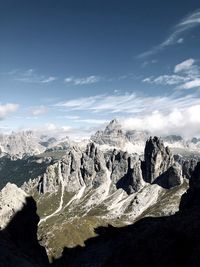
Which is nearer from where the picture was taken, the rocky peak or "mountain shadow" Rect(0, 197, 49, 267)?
"mountain shadow" Rect(0, 197, 49, 267)

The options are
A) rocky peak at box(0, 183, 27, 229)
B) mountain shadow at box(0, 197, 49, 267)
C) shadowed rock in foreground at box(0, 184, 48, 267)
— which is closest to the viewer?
mountain shadow at box(0, 197, 49, 267)

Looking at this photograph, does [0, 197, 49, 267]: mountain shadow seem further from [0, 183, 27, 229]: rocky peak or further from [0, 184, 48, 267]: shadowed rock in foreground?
[0, 183, 27, 229]: rocky peak

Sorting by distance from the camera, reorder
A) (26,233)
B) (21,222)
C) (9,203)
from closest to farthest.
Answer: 1. (21,222)
2. (26,233)
3. (9,203)

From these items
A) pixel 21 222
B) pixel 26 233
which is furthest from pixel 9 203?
pixel 26 233

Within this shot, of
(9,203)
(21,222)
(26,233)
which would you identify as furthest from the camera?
(9,203)

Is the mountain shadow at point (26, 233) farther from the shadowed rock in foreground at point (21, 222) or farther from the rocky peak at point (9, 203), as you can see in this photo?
the rocky peak at point (9, 203)

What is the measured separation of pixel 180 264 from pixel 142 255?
8555 mm

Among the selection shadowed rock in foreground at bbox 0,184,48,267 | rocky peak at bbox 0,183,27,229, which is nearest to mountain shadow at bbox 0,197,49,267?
shadowed rock in foreground at bbox 0,184,48,267

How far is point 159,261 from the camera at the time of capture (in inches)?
2675

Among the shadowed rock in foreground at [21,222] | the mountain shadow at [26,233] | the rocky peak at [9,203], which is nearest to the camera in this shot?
the mountain shadow at [26,233]

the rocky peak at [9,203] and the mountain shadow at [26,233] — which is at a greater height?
the rocky peak at [9,203]

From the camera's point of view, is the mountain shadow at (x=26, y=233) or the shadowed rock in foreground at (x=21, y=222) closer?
the mountain shadow at (x=26, y=233)

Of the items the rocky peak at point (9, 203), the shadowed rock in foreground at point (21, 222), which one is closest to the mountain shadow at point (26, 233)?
the shadowed rock in foreground at point (21, 222)

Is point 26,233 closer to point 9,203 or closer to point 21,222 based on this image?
point 21,222
